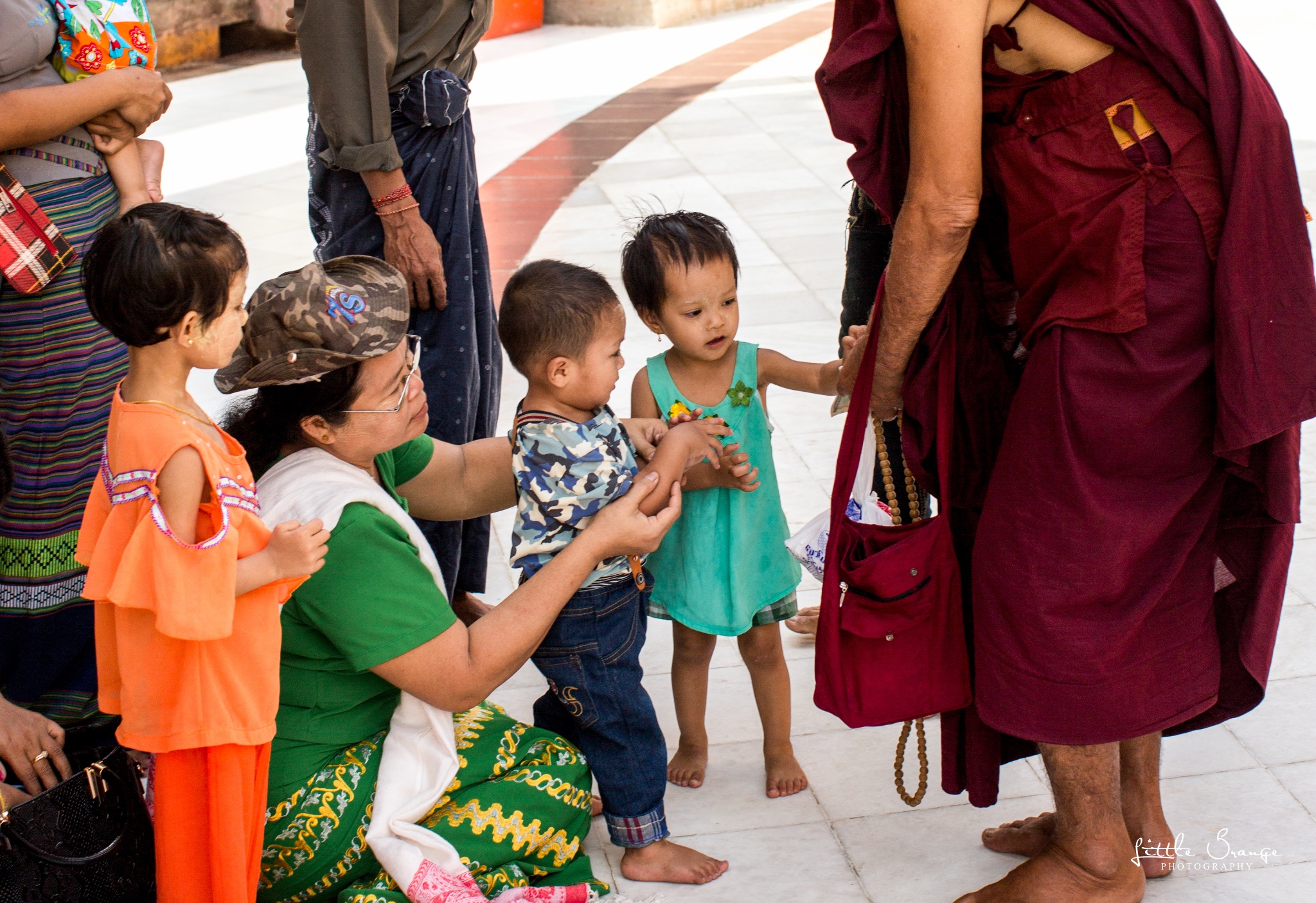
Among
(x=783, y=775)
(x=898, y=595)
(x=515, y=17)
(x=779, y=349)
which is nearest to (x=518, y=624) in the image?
(x=898, y=595)

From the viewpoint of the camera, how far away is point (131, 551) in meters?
1.89

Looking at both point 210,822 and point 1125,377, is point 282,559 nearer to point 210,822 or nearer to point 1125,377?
point 210,822

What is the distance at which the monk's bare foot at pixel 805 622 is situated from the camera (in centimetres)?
315

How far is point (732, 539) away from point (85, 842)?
1.18m

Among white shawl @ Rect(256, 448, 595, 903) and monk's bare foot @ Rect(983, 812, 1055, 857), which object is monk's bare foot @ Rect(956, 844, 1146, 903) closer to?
monk's bare foot @ Rect(983, 812, 1055, 857)

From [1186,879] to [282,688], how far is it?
1.54m

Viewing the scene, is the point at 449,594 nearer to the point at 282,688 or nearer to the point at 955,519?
the point at 282,688

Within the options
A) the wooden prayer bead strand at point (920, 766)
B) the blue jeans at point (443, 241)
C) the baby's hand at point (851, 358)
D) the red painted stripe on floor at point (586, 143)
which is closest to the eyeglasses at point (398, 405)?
the blue jeans at point (443, 241)

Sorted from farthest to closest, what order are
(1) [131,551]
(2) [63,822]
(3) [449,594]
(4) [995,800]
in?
(3) [449,594]
(4) [995,800]
(2) [63,822]
(1) [131,551]

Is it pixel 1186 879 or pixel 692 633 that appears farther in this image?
pixel 692 633

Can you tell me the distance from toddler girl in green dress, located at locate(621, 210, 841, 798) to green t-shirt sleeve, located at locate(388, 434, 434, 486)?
40 centimetres

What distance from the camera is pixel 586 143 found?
27.2 feet

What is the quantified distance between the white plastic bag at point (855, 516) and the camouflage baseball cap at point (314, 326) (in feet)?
2.65

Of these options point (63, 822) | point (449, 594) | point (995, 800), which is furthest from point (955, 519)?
point (63, 822)
